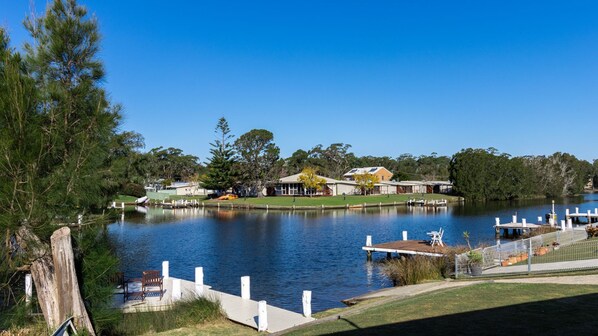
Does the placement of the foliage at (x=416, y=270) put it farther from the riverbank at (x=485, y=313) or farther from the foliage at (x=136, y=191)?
the foliage at (x=136, y=191)

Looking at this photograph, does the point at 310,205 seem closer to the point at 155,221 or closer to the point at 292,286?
the point at 155,221

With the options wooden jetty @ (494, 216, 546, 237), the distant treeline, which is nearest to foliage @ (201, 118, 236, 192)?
the distant treeline

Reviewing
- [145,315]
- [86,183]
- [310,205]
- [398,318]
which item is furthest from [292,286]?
[310,205]

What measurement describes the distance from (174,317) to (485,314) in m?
8.02

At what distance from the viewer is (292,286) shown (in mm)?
21406

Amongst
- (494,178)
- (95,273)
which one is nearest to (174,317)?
(95,273)

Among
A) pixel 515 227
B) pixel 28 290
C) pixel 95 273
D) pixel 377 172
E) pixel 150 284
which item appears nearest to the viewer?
pixel 95 273

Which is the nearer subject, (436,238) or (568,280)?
(568,280)

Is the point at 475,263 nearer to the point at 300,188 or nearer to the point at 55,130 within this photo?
the point at 55,130

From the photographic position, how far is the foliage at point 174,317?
12336mm

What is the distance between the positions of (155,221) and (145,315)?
147ft

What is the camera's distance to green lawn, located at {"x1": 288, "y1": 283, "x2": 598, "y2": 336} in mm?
9016

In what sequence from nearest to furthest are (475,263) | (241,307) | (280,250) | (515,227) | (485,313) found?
(485,313) → (241,307) → (475,263) → (280,250) → (515,227)

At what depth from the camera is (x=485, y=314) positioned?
33.7ft
